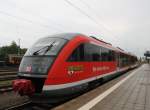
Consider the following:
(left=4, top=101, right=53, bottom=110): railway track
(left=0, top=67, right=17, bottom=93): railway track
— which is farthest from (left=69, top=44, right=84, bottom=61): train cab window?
(left=0, top=67, right=17, bottom=93): railway track

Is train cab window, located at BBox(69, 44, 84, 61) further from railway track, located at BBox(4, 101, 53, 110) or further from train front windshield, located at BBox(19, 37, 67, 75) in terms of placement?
railway track, located at BBox(4, 101, 53, 110)

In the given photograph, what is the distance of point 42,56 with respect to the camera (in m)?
8.55

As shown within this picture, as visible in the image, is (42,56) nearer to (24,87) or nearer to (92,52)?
(24,87)

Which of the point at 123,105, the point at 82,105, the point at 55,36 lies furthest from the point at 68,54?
the point at 123,105

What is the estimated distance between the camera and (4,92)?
11.6 meters

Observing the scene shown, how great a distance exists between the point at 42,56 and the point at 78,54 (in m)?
1.67

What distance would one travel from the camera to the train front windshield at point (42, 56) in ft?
26.8

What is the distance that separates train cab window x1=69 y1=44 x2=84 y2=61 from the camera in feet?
29.6

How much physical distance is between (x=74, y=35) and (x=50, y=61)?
82.6 inches

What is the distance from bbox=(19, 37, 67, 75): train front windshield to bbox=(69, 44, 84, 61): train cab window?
605 millimetres

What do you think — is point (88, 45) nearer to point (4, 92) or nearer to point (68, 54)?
point (68, 54)

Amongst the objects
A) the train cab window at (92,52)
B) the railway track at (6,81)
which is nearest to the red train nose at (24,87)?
the train cab window at (92,52)

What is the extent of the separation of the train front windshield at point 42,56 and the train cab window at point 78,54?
61 centimetres

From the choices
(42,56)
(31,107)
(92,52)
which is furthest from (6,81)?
(42,56)
